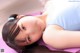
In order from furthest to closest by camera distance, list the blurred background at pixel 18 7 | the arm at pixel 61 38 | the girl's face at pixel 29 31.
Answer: the blurred background at pixel 18 7 < the girl's face at pixel 29 31 < the arm at pixel 61 38

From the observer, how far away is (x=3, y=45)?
1.17 meters

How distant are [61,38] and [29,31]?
0.66 ft

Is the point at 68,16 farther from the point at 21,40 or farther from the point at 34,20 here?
the point at 21,40

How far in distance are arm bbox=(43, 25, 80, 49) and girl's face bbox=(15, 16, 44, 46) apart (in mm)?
76

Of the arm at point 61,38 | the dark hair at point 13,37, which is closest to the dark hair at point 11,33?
the dark hair at point 13,37

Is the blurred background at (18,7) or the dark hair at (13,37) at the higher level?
the blurred background at (18,7)

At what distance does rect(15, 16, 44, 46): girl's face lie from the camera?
1.05 meters

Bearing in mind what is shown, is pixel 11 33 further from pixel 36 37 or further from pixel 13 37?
pixel 36 37

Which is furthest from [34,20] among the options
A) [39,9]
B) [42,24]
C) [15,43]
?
[39,9]

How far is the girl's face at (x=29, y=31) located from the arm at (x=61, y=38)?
8 centimetres

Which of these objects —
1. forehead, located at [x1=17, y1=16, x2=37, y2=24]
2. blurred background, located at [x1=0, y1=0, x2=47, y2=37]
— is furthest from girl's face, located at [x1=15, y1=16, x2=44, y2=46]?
blurred background, located at [x1=0, y1=0, x2=47, y2=37]

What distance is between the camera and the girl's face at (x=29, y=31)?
105 cm

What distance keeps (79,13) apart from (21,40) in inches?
14.4

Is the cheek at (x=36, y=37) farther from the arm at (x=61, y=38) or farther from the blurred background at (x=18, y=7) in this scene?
the blurred background at (x=18, y=7)
